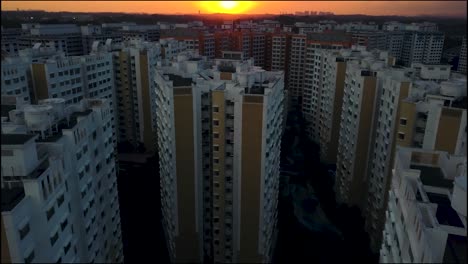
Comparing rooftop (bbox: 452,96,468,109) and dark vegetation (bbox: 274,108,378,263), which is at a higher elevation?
rooftop (bbox: 452,96,468,109)

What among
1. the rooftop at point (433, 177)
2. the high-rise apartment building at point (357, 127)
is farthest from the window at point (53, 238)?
the high-rise apartment building at point (357, 127)

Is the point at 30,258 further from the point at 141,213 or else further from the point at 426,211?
the point at 141,213

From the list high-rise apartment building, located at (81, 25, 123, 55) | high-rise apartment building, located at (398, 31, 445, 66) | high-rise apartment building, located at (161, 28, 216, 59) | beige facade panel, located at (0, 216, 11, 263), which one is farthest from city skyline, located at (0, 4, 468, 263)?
high-rise apartment building, located at (398, 31, 445, 66)

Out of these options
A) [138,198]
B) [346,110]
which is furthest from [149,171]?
[346,110]

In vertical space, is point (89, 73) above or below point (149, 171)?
above

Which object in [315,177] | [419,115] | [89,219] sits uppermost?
[419,115]

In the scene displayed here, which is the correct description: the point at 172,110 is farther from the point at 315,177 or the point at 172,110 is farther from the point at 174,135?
the point at 315,177

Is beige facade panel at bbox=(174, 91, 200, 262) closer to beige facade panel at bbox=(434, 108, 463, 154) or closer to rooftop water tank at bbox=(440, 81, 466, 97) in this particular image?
beige facade panel at bbox=(434, 108, 463, 154)
